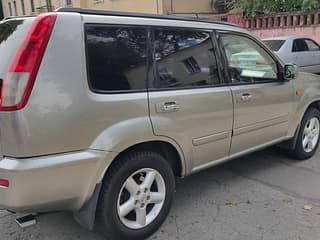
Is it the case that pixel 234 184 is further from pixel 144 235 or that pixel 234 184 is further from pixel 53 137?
pixel 53 137

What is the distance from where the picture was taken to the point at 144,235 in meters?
2.82

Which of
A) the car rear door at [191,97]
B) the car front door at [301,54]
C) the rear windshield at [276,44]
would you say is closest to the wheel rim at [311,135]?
the car rear door at [191,97]

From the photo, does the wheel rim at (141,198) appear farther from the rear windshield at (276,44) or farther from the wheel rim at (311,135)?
the rear windshield at (276,44)

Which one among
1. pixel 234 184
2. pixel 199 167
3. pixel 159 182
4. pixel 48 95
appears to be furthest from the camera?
pixel 234 184

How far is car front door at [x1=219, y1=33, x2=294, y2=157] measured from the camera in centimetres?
345

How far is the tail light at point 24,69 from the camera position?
214 centimetres

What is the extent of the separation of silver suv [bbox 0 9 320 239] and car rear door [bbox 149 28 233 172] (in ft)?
0.03

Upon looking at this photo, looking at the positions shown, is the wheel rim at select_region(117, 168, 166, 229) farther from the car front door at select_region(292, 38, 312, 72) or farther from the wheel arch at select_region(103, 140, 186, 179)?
the car front door at select_region(292, 38, 312, 72)

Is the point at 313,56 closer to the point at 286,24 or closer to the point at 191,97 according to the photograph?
the point at 286,24

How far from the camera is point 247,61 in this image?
370 cm

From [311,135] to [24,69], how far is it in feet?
12.2

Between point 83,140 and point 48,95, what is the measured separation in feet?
1.23

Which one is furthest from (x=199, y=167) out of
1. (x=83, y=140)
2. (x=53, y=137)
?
(x=53, y=137)

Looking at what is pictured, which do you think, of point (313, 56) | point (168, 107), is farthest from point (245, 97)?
point (313, 56)
